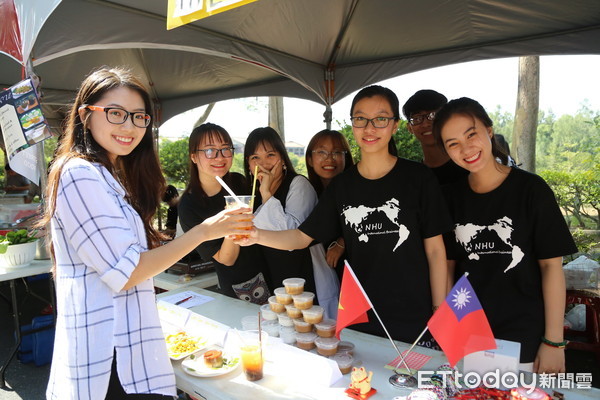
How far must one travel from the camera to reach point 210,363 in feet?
5.41

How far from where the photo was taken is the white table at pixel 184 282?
3.41 metres

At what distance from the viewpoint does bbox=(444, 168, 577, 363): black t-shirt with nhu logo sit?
5.77 feet

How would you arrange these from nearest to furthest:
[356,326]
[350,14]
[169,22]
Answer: [169,22], [356,326], [350,14]

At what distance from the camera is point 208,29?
12.3ft

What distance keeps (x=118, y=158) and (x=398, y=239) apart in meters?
1.41

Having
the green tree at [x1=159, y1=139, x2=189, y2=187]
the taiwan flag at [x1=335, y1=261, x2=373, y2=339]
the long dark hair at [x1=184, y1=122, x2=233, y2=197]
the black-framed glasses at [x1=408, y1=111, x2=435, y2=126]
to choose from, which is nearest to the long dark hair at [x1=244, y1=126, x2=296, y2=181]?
the long dark hair at [x1=184, y1=122, x2=233, y2=197]

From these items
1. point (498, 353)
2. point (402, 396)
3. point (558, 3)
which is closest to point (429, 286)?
point (498, 353)

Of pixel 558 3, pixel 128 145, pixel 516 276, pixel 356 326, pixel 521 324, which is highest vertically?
pixel 558 3

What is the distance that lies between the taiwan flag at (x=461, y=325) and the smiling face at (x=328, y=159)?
5.29 feet

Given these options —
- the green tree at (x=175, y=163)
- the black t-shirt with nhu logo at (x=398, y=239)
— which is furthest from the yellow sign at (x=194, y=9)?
the green tree at (x=175, y=163)

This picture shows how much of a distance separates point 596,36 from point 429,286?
3.04 m

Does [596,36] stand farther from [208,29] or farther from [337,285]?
[208,29]

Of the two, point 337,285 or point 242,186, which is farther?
point 242,186

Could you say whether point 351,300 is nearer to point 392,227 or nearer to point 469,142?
point 392,227
